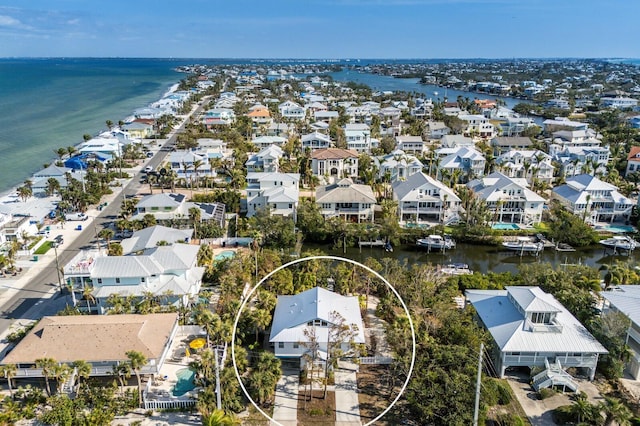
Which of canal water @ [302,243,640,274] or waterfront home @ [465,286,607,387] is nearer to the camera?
waterfront home @ [465,286,607,387]

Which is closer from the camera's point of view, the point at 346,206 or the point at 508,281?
the point at 508,281

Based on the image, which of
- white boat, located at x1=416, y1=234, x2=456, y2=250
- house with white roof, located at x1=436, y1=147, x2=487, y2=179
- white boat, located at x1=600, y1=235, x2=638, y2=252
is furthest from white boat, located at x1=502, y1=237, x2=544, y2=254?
house with white roof, located at x1=436, y1=147, x2=487, y2=179

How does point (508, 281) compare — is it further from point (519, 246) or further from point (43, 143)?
point (43, 143)

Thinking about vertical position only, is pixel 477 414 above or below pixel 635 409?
above

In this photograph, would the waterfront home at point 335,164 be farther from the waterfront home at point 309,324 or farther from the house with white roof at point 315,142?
the waterfront home at point 309,324

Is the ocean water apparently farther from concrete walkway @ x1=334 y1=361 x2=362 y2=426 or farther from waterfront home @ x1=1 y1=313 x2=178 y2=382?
concrete walkway @ x1=334 y1=361 x2=362 y2=426

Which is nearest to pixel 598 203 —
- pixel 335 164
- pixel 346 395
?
pixel 335 164

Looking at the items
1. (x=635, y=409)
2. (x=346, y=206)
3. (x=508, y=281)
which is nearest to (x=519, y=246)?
(x=508, y=281)
